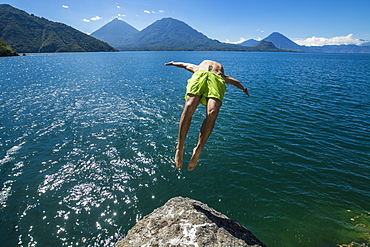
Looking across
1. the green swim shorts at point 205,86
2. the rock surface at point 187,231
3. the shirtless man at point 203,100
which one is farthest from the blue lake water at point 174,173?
the green swim shorts at point 205,86

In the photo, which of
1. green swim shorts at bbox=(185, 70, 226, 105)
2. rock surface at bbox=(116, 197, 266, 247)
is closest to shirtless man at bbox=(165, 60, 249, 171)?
green swim shorts at bbox=(185, 70, 226, 105)

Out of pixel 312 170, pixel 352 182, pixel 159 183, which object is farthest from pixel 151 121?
pixel 352 182

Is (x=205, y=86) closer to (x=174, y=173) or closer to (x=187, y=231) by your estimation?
(x=187, y=231)

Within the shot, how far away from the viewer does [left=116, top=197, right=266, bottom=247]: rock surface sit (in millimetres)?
4465

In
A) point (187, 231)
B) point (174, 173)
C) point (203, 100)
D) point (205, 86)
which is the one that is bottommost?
point (174, 173)

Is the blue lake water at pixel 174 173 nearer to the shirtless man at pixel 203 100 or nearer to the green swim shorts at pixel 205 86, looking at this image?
the shirtless man at pixel 203 100

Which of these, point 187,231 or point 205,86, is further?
point 205,86

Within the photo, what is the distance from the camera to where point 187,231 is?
466 centimetres

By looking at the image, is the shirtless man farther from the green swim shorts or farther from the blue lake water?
the blue lake water

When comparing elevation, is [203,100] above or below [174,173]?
above

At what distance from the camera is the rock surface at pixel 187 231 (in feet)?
14.6

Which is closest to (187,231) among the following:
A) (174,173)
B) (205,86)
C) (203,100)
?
(203,100)

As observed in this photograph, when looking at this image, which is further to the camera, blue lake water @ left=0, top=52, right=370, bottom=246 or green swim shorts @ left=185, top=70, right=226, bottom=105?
blue lake water @ left=0, top=52, right=370, bottom=246

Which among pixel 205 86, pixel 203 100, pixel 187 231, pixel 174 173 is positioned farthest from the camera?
pixel 174 173
